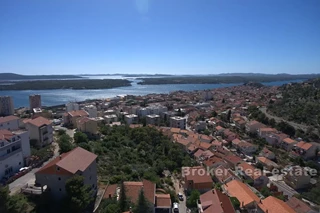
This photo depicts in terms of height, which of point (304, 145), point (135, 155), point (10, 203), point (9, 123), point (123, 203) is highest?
point (9, 123)

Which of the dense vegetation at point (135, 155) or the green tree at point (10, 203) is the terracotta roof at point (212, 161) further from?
the green tree at point (10, 203)

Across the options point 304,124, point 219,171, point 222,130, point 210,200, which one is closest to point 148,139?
point 219,171

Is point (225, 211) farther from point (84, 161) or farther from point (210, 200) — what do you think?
point (84, 161)

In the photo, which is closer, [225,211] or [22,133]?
[225,211]

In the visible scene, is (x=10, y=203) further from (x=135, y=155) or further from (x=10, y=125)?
(x=10, y=125)

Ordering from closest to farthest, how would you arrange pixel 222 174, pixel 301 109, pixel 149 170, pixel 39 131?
pixel 149 170, pixel 222 174, pixel 39 131, pixel 301 109

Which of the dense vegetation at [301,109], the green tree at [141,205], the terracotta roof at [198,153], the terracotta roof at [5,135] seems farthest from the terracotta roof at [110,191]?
the dense vegetation at [301,109]

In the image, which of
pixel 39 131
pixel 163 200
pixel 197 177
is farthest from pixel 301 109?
pixel 39 131
